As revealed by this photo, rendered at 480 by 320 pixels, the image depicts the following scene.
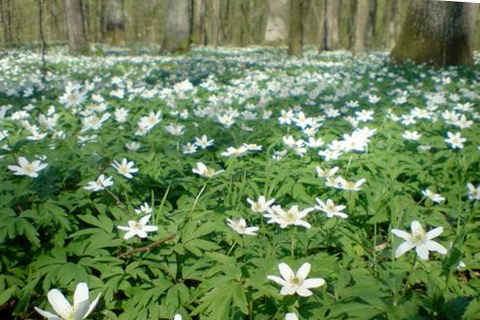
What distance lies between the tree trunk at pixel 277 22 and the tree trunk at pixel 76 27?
861 cm

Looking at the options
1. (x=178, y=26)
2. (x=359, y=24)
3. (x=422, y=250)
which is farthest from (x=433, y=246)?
(x=178, y=26)

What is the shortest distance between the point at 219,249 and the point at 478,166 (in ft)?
7.11

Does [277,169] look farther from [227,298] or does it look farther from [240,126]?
[227,298]

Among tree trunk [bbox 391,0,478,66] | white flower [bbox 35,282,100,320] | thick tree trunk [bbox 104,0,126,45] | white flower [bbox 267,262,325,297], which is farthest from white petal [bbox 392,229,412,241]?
thick tree trunk [bbox 104,0,126,45]

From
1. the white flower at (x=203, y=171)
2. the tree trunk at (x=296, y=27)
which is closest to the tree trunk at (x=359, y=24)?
the tree trunk at (x=296, y=27)

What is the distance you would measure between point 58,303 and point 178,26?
14639mm

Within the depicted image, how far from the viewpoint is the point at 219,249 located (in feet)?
6.40

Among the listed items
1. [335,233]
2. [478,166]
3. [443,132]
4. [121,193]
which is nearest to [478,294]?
→ [335,233]

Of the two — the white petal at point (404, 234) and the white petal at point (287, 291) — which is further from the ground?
the white petal at point (404, 234)

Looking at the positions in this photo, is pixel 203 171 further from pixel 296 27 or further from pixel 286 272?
pixel 296 27

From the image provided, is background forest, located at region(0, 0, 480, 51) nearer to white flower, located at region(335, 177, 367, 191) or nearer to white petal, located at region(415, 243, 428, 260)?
white flower, located at region(335, 177, 367, 191)

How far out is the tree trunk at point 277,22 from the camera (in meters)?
18.5

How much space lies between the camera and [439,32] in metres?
8.92

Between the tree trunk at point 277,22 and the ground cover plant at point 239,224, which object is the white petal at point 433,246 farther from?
the tree trunk at point 277,22
